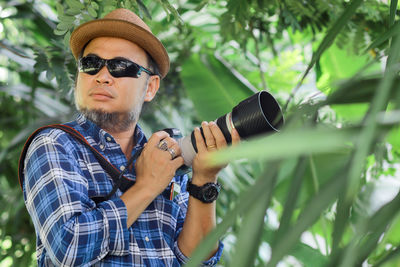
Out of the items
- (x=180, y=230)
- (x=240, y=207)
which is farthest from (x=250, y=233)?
(x=180, y=230)

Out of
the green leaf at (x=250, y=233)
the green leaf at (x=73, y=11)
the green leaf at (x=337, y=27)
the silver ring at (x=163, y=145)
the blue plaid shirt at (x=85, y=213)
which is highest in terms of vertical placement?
the green leaf at (x=337, y=27)

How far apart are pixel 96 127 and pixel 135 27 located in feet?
0.90

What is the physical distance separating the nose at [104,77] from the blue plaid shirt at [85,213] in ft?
0.36

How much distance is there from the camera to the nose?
→ 4.15 ft

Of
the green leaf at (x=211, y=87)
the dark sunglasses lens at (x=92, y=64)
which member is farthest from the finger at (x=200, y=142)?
the green leaf at (x=211, y=87)

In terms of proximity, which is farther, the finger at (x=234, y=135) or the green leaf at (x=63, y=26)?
the green leaf at (x=63, y=26)

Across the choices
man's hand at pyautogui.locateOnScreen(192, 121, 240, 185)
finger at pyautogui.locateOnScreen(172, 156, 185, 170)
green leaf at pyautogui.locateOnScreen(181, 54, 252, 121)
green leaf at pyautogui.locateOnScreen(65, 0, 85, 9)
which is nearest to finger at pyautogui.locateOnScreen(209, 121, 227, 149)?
man's hand at pyautogui.locateOnScreen(192, 121, 240, 185)

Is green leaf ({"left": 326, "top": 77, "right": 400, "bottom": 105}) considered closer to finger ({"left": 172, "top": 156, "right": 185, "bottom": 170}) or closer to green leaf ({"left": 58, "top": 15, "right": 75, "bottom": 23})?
finger ({"left": 172, "top": 156, "right": 185, "bottom": 170})

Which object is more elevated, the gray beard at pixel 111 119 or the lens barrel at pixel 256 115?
the lens barrel at pixel 256 115

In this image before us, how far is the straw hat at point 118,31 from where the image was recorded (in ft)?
4.26

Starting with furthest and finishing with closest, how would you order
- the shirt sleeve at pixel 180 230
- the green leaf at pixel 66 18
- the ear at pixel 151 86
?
the ear at pixel 151 86, the green leaf at pixel 66 18, the shirt sleeve at pixel 180 230

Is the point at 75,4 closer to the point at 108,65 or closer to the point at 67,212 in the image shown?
the point at 108,65

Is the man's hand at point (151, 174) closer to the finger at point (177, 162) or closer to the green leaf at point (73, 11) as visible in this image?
the finger at point (177, 162)

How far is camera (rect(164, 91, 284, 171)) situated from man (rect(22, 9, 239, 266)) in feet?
0.07
